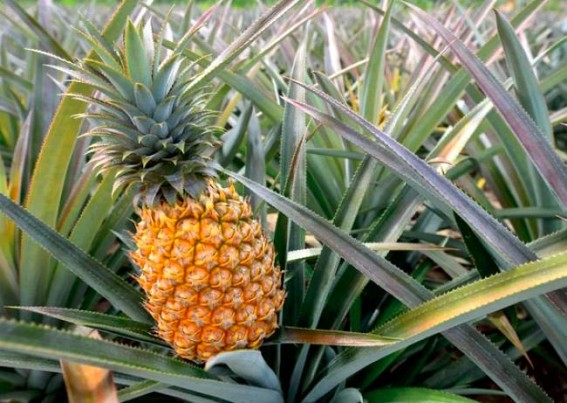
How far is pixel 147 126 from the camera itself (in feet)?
2.14

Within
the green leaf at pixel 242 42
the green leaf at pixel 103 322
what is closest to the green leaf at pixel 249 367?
the green leaf at pixel 103 322

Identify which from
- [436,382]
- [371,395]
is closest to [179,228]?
[371,395]

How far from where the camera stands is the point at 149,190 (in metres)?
0.65

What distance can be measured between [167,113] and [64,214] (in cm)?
40

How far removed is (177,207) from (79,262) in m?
0.18

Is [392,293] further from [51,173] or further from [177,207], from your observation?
[51,173]

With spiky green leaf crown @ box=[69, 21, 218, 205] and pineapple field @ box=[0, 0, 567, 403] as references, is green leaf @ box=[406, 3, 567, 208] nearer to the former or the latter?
pineapple field @ box=[0, 0, 567, 403]

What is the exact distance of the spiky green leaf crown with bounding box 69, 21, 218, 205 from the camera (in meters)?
0.64

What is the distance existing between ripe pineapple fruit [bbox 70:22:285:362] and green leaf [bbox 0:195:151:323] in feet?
0.29

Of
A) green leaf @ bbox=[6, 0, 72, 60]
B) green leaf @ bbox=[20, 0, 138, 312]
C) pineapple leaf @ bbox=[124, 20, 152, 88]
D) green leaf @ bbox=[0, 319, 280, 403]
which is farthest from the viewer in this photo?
green leaf @ bbox=[6, 0, 72, 60]

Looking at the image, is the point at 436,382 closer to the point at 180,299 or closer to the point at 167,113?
the point at 180,299

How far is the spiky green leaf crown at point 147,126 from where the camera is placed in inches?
25.2

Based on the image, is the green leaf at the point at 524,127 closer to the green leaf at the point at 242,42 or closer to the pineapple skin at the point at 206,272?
the green leaf at the point at 242,42

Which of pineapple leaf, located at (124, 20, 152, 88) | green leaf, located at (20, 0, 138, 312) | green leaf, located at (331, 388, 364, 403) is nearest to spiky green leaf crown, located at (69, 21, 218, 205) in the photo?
pineapple leaf, located at (124, 20, 152, 88)
